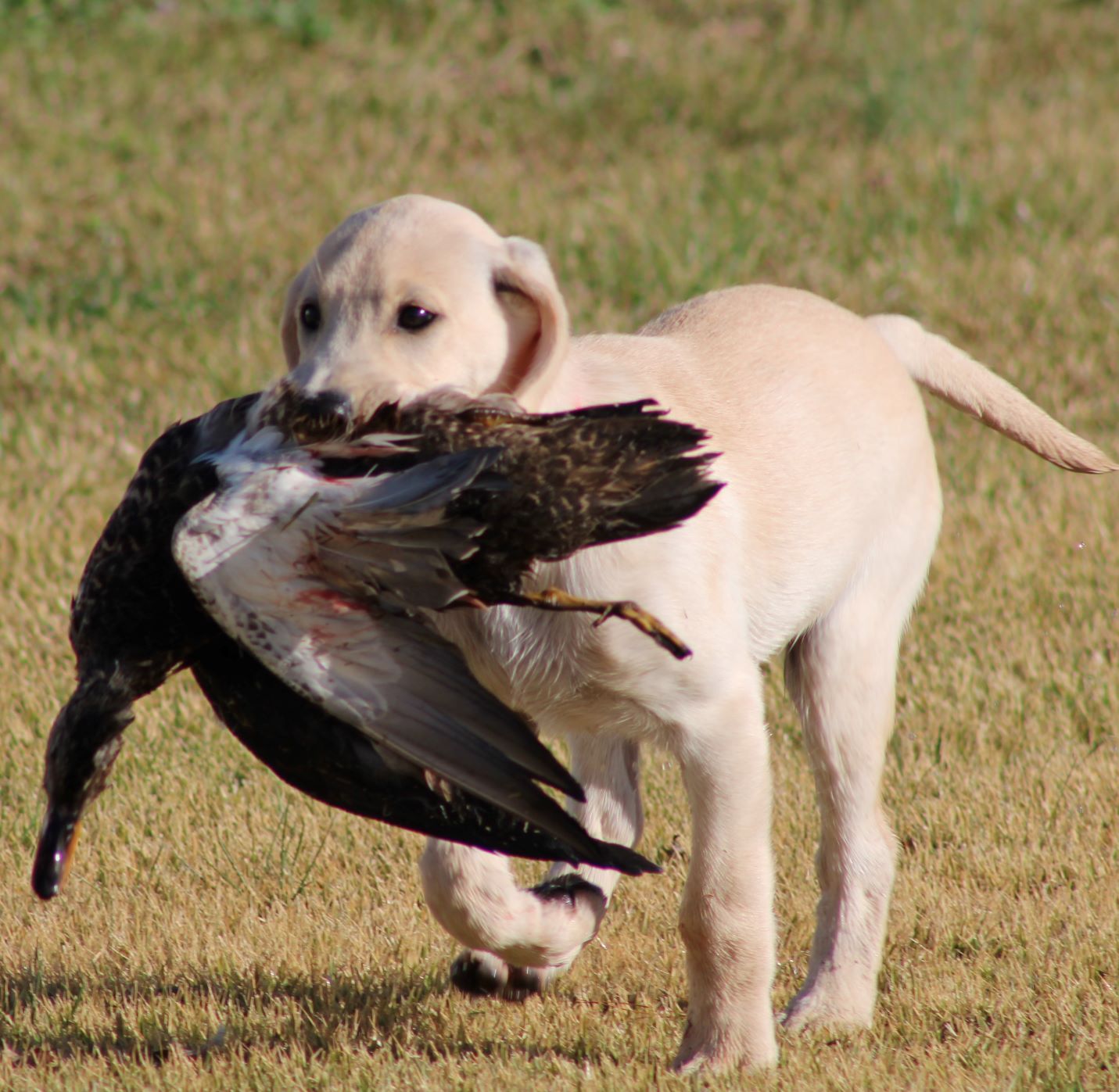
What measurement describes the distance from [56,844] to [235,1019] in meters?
0.70

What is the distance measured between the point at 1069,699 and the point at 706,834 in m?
1.97

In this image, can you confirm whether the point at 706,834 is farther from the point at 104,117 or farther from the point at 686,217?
the point at 104,117

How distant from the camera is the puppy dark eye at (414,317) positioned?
3.00 meters

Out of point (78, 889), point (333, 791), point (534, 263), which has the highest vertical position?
point (534, 263)

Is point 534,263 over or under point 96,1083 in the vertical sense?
over

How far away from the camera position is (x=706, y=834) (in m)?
3.05

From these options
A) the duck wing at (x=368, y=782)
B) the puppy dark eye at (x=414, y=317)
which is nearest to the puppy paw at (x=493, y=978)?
the duck wing at (x=368, y=782)

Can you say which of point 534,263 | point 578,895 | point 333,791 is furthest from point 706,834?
point 534,263

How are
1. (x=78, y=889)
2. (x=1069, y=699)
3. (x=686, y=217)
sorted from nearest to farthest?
1. (x=78, y=889)
2. (x=1069, y=699)
3. (x=686, y=217)

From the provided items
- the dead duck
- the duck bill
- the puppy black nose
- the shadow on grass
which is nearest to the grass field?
the shadow on grass

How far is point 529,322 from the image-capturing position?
3.13 m

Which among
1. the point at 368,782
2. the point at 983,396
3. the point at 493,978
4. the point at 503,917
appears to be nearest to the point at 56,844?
the point at 368,782

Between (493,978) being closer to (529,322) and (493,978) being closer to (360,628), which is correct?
(360,628)

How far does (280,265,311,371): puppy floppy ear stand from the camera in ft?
10.3
